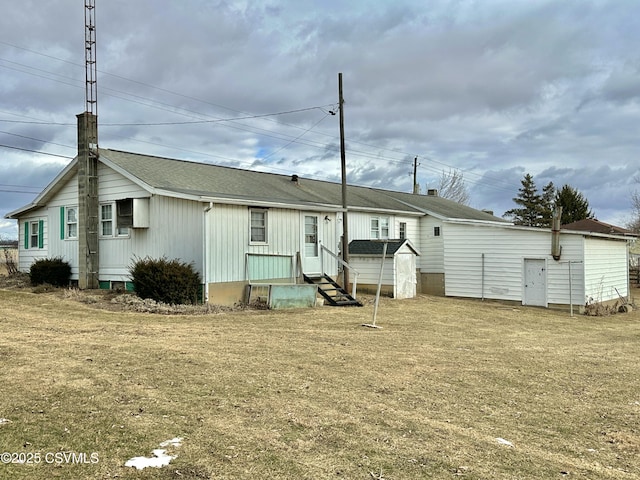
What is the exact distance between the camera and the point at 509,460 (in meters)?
4.77

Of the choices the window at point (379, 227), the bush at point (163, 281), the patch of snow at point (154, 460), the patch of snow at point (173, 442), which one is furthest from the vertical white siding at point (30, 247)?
the patch of snow at point (154, 460)

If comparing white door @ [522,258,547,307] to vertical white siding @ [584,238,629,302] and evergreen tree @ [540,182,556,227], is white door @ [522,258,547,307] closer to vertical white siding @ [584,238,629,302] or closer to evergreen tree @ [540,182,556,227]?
vertical white siding @ [584,238,629,302]

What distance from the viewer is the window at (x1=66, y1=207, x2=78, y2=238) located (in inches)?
757

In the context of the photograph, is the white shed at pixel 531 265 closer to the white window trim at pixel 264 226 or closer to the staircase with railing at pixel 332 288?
the staircase with railing at pixel 332 288

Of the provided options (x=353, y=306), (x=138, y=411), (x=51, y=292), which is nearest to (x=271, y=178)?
(x=353, y=306)

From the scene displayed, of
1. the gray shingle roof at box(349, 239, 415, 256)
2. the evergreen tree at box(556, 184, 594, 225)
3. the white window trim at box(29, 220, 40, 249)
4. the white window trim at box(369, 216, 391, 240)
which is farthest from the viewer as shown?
the evergreen tree at box(556, 184, 594, 225)

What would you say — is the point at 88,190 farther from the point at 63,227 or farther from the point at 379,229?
the point at 379,229

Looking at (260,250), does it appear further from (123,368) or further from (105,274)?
(123,368)

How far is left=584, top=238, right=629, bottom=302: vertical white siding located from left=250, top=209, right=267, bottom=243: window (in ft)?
39.1

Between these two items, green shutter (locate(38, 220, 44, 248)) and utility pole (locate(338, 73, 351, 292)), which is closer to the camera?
utility pole (locate(338, 73, 351, 292))

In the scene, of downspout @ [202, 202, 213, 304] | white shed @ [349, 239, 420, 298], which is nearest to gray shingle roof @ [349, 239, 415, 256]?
white shed @ [349, 239, 420, 298]

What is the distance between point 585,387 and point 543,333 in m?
6.58

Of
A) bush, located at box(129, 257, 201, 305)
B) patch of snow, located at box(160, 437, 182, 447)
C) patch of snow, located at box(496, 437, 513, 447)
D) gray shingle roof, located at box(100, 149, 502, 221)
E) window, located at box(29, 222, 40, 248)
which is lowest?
patch of snow, located at box(496, 437, 513, 447)

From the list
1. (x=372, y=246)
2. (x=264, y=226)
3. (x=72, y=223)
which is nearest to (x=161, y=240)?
(x=264, y=226)
